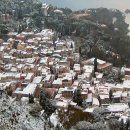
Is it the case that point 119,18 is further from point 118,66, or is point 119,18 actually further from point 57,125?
point 57,125

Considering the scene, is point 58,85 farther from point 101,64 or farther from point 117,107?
point 101,64

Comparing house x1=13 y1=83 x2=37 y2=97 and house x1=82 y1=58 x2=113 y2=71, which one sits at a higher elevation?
house x1=13 y1=83 x2=37 y2=97

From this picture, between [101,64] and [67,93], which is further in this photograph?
[101,64]

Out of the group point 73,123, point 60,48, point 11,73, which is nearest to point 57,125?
point 73,123

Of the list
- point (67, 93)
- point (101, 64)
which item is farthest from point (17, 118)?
point (101, 64)

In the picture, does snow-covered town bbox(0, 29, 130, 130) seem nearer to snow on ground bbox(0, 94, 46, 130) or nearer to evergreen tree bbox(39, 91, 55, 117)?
snow on ground bbox(0, 94, 46, 130)

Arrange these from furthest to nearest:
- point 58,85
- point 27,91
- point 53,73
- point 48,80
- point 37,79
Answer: point 53,73 → point 37,79 → point 48,80 → point 58,85 → point 27,91

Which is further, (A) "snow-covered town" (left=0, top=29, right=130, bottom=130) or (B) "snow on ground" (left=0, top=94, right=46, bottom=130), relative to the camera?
(A) "snow-covered town" (left=0, top=29, right=130, bottom=130)

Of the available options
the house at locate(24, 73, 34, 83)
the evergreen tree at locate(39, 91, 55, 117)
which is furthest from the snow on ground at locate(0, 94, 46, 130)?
the house at locate(24, 73, 34, 83)

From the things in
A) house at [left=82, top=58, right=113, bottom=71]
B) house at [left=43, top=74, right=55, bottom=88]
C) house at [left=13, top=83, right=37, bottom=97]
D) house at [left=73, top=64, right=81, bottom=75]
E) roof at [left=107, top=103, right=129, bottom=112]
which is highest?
house at [left=13, top=83, right=37, bottom=97]
